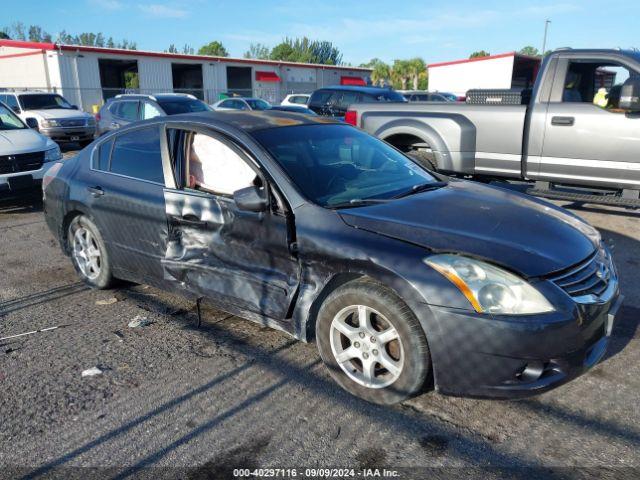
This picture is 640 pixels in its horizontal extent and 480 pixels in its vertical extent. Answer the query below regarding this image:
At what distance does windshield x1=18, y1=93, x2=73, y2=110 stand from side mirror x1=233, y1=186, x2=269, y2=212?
16.1 m

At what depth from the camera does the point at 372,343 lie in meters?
2.96

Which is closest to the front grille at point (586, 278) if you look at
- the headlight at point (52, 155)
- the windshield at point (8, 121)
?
the headlight at point (52, 155)

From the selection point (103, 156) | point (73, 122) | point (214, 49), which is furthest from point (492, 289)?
point (214, 49)

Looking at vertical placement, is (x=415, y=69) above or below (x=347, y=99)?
above

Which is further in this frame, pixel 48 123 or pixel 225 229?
pixel 48 123

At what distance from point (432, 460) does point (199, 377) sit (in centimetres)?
153

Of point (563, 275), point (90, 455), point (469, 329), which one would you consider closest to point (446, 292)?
point (469, 329)

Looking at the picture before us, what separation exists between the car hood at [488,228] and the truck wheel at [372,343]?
38 centimetres

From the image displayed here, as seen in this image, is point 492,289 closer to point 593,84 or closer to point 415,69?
point 593,84

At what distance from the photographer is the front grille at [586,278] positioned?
278 cm

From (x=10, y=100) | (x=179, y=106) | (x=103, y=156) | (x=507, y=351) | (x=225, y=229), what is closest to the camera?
(x=507, y=351)

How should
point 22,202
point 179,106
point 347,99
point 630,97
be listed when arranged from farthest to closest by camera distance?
1. point 347,99
2. point 179,106
3. point 22,202
4. point 630,97

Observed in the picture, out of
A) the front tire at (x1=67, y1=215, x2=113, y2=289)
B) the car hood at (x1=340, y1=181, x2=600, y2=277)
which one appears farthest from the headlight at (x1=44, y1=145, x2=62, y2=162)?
the car hood at (x1=340, y1=181, x2=600, y2=277)

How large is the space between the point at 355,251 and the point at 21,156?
6.78 metres
